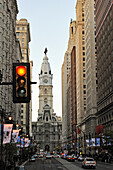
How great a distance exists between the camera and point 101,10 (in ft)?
336

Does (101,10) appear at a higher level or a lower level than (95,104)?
higher

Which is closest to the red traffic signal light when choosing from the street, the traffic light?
the traffic light

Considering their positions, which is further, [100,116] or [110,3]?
[100,116]

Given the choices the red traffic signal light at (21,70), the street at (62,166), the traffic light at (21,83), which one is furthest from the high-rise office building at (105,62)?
the red traffic signal light at (21,70)

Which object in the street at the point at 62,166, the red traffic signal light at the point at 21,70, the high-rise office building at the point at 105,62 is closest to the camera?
the red traffic signal light at the point at 21,70

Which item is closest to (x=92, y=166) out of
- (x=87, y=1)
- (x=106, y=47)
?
(x=106, y=47)

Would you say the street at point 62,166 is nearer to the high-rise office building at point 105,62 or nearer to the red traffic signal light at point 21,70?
the high-rise office building at point 105,62

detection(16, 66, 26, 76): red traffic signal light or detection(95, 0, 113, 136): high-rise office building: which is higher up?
detection(95, 0, 113, 136): high-rise office building

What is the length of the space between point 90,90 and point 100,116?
60.2 feet

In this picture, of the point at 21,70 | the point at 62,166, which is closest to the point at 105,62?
the point at 62,166

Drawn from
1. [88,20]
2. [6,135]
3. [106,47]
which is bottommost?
[6,135]

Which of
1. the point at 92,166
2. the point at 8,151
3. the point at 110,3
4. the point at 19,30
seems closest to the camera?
the point at 92,166

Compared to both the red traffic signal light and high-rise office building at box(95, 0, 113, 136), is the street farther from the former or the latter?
the red traffic signal light

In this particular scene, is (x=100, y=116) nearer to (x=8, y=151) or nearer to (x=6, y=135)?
(x=8, y=151)
